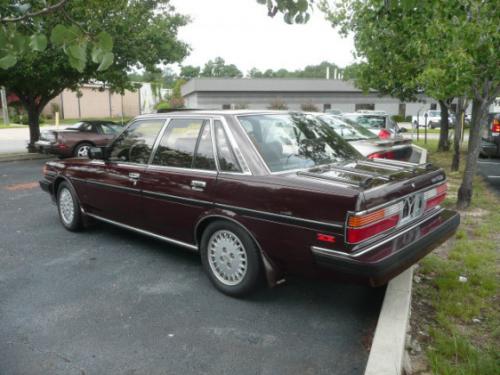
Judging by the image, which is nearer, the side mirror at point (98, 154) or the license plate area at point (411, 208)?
the license plate area at point (411, 208)

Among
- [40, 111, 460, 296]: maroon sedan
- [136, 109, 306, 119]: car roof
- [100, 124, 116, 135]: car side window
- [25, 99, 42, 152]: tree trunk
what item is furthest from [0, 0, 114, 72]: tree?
[25, 99, 42, 152]: tree trunk

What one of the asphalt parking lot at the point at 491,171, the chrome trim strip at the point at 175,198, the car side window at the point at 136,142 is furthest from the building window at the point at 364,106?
the chrome trim strip at the point at 175,198

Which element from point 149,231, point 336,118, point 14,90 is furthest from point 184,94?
point 149,231

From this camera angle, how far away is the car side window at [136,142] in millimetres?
4820

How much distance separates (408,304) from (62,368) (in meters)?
2.54

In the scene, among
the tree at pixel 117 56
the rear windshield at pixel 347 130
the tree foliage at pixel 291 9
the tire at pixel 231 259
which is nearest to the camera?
the tree foliage at pixel 291 9

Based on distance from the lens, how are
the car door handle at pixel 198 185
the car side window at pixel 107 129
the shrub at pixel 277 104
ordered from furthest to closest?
the shrub at pixel 277 104 < the car side window at pixel 107 129 < the car door handle at pixel 198 185

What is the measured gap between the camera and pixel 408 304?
350 cm

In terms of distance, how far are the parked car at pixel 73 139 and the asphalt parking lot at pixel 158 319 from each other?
31.8 ft

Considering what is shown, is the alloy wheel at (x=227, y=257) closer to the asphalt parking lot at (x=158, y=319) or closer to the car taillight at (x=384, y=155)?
the asphalt parking lot at (x=158, y=319)

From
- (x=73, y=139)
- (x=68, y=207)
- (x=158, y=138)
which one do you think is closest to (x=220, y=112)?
(x=158, y=138)

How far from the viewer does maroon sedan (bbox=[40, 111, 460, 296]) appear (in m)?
3.23

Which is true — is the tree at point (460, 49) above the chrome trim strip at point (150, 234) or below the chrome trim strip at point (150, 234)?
above

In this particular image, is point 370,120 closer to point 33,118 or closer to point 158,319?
point 158,319
